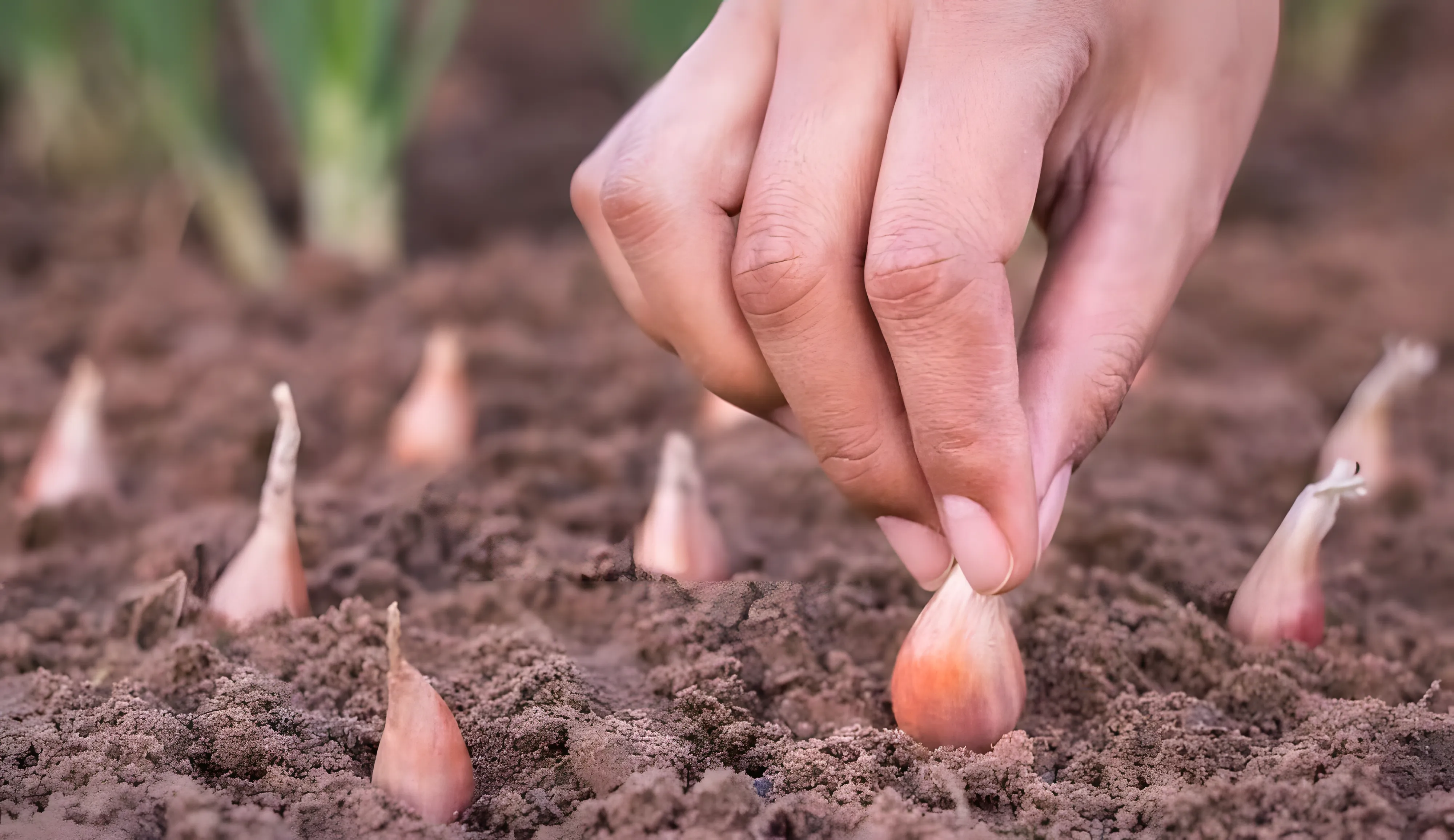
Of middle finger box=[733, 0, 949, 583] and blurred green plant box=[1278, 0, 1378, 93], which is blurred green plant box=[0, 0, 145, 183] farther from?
blurred green plant box=[1278, 0, 1378, 93]

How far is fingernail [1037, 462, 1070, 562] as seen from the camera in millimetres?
608

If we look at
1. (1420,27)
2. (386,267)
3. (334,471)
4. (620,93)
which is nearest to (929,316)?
(334,471)

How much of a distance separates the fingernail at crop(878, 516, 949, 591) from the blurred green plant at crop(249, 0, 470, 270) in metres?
1.13

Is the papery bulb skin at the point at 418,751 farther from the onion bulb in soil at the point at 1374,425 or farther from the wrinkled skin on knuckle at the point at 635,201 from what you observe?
the onion bulb in soil at the point at 1374,425

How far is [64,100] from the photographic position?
1939mm

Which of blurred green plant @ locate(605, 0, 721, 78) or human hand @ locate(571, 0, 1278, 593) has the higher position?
blurred green plant @ locate(605, 0, 721, 78)

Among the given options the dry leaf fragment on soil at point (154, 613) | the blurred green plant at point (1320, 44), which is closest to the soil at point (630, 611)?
the dry leaf fragment on soil at point (154, 613)

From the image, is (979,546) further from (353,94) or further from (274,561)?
(353,94)

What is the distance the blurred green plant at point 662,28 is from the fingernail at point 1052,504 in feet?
4.18

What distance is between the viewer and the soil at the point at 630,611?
551 mm

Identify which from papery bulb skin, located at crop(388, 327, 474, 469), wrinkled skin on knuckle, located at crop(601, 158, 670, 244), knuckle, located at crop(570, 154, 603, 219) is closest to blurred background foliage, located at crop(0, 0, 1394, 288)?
papery bulb skin, located at crop(388, 327, 474, 469)

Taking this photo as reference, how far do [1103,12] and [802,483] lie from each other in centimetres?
50

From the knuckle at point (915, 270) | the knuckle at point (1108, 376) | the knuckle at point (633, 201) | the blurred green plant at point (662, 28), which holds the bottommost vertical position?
the knuckle at point (1108, 376)

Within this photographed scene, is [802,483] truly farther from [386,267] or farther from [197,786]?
[386,267]
